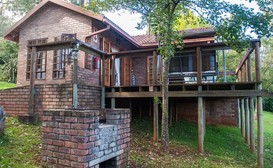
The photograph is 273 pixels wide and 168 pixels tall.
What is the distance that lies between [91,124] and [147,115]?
23.9ft

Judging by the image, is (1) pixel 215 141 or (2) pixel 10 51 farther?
(2) pixel 10 51

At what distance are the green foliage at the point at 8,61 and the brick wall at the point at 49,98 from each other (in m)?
11.2

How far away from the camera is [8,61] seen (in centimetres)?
1820

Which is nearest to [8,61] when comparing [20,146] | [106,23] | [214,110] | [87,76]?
[87,76]

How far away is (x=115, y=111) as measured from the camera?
425 centimetres

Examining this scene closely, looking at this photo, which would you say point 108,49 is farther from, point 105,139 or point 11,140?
point 105,139

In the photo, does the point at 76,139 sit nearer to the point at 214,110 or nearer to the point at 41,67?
the point at 41,67

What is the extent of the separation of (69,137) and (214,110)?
8882 mm

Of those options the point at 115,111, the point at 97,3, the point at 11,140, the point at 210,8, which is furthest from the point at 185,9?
the point at 11,140

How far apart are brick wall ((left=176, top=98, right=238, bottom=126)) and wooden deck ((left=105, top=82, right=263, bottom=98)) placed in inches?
140

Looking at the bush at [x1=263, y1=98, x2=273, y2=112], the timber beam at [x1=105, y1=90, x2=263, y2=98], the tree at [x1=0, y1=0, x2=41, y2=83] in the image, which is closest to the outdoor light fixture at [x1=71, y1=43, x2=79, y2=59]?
the timber beam at [x1=105, y1=90, x2=263, y2=98]

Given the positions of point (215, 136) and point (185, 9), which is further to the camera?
point (215, 136)

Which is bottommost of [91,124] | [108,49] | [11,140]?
[11,140]

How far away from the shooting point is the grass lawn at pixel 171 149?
14.6 ft
